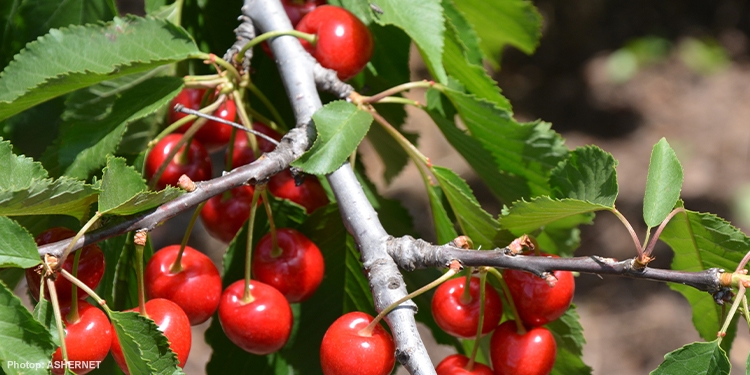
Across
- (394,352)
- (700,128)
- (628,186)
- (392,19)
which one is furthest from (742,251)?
(700,128)

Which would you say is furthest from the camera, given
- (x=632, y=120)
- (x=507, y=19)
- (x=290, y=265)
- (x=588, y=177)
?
(x=632, y=120)

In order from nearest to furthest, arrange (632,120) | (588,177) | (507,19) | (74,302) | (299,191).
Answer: (74,302), (588,177), (299,191), (507,19), (632,120)

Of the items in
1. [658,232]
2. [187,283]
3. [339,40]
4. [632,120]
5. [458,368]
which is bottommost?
[632,120]

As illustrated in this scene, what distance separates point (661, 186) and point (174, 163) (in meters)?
0.73

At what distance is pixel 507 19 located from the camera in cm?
148

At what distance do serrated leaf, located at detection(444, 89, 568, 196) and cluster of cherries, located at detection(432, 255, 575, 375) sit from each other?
20cm

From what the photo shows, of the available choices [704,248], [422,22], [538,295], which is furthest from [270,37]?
[704,248]

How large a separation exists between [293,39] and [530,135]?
1.35 feet

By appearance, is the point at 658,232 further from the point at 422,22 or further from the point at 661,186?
the point at 422,22

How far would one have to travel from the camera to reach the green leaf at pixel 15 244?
0.75m

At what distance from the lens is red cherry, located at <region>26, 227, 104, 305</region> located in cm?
86

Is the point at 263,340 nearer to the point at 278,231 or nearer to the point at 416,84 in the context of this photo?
the point at 278,231

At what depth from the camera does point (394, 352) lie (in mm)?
Result: 865

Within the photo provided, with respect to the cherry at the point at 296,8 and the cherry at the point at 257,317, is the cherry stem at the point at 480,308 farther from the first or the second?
the cherry at the point at 296,8
